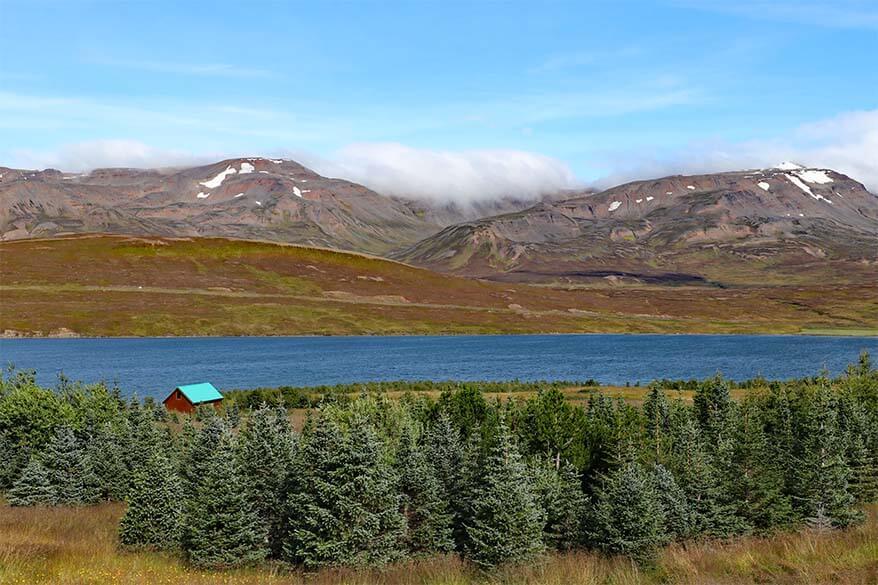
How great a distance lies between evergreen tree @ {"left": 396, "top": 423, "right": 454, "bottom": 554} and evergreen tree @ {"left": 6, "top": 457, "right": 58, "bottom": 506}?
70.8 ft

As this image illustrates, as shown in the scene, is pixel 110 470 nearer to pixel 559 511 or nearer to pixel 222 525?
pixel 222 525

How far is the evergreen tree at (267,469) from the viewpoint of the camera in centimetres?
3169

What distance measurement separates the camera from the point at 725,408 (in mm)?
56531

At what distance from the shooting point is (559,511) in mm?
35125

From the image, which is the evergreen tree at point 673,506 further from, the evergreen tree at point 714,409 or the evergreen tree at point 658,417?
the evergreen tree at point 714,409

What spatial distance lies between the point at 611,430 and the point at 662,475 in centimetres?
1384

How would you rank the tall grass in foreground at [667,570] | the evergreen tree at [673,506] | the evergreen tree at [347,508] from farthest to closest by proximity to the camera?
the evergreen tree at [673,506] < the evergreen tree at [347,508] < the tall grass in foreground at [667,570]

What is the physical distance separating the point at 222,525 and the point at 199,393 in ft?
198

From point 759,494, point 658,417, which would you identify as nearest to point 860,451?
point 759,494

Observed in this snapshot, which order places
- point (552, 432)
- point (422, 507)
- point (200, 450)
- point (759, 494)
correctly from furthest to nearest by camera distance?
1. point (552, 432)
2. point (200, 450)
3. point (759, 494)
4. point (422, 507)

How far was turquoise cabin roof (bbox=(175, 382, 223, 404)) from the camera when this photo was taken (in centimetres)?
8356

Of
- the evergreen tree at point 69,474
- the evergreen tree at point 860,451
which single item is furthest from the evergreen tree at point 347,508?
the evergreen tree at point 860,451

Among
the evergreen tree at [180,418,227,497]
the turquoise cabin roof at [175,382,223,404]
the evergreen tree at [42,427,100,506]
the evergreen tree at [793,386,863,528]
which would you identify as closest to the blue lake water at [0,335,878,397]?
the turquoise cabin roof at [175,382,223,404]

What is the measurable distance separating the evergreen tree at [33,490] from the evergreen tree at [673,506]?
1355 inches
